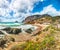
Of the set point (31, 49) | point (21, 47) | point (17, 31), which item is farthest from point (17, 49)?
point (17, 31)

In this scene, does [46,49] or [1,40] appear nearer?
[46,49]

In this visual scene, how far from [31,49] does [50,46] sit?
4.85 ft

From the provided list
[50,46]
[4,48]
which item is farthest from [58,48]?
[4,48]

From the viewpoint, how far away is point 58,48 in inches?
574

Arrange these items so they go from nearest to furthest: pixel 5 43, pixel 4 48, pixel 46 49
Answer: pixel 46 49
pixel 4 48
pixel 5 43

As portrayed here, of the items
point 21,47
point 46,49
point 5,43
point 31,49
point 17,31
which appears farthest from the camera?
point 17,31

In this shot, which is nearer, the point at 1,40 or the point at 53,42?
the point at 53,42

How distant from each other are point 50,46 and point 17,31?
2031 cm

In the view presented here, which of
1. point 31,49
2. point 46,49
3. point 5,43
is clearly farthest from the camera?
point 5,43

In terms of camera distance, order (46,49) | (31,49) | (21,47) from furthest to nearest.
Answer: (21,47)
(31,49)
(46,49)

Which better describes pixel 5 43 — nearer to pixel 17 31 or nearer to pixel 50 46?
pixel 50 46

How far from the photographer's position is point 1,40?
23.1 metres

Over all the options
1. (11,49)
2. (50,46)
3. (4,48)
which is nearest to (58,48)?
(50,46)

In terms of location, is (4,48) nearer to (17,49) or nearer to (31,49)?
(17,49)
